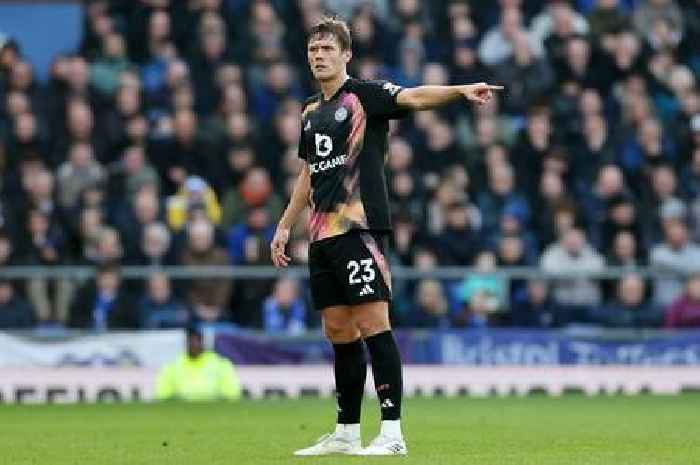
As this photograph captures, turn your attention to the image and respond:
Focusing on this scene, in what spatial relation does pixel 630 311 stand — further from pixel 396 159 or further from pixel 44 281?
pixel 44 281

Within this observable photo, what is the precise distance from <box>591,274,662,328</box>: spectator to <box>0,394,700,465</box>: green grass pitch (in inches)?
58.8

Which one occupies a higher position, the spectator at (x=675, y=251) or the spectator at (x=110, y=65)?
the spectator at (x=110, y=65)

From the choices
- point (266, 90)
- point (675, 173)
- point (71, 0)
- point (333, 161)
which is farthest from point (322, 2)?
point (333, 161)

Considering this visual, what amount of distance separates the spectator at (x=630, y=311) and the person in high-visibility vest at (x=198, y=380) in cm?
414

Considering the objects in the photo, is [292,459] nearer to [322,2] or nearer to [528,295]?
[528,295]

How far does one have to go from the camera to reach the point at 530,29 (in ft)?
80.4

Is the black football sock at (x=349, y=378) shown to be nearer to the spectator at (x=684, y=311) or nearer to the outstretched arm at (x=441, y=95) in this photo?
the outstretched arm at (x=441, y=95)

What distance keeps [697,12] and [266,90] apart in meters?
5.93

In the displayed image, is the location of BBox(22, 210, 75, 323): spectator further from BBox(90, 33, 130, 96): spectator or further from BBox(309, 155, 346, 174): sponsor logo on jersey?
BBox(309, 155, 346, 174): sponsor logo on jersey

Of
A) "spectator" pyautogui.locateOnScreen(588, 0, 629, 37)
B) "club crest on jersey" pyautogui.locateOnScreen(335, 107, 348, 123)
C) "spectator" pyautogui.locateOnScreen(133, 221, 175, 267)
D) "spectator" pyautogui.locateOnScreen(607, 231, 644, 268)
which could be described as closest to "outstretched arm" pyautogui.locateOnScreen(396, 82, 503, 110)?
"club crest on jersey" pyautogui.locateOnScreen(335, 107, 348, 123)

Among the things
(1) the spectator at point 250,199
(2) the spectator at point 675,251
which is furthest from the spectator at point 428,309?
(2) the spectator at point 675,251

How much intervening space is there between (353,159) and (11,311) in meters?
10.3

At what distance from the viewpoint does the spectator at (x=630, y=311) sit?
2067 cm

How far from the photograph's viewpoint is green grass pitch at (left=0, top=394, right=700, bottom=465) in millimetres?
10289
